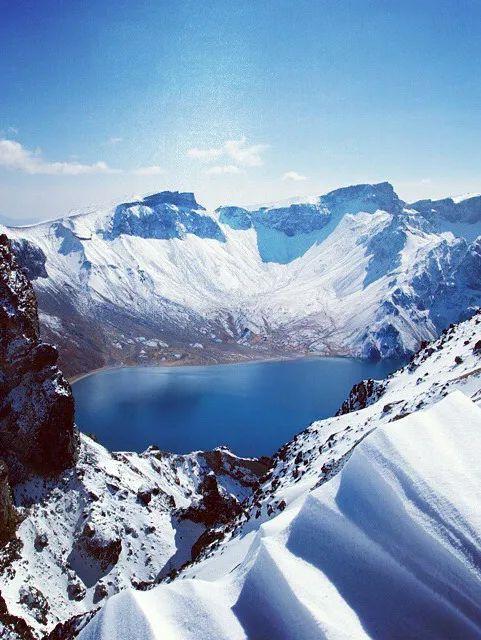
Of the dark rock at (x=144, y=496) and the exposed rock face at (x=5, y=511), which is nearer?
the exposed rock face at (x=5, y=511)

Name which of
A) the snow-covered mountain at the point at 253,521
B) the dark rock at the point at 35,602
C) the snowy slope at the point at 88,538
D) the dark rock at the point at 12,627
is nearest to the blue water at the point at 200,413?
the snow-covered mountain at the point at 253,521

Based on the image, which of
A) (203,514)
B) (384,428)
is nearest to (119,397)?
(203,514)

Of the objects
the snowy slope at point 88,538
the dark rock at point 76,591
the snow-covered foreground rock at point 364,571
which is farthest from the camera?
the dark rock at point 76,591

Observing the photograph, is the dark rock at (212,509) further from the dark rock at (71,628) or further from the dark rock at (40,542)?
the dark rock at (71,628)

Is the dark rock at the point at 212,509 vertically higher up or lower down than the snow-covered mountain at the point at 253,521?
lower down

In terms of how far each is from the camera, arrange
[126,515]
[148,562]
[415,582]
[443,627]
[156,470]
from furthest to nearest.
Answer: [156,470] < [126,515] < [148,562] < [415,582] < [443,627]

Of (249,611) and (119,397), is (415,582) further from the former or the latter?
(119,397)

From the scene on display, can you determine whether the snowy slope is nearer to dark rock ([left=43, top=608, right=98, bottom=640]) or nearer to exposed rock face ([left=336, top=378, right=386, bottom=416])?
dark rock ([left=43, top=608, right=98, bottom=640])
